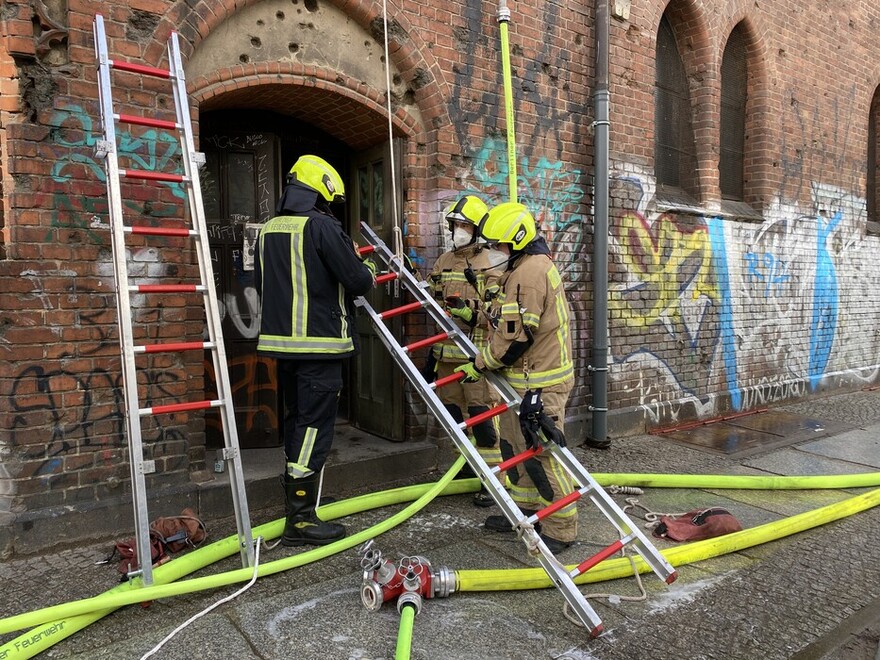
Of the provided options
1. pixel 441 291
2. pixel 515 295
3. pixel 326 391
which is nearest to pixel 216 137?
pixel 441 291

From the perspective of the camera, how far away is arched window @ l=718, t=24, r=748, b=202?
7809 millimetres

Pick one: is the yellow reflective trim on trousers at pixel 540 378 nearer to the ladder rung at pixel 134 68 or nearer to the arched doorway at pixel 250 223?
the arched doorway at pixel 250 223

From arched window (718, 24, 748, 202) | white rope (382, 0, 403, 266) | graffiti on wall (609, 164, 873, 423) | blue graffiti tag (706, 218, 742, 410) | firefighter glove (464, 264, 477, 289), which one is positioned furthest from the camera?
arched window (718, 24, 748, 202)

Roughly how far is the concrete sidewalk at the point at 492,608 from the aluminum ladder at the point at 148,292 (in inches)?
13.5

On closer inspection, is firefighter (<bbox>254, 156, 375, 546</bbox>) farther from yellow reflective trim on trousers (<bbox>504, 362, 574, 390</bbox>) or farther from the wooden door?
the wooden door

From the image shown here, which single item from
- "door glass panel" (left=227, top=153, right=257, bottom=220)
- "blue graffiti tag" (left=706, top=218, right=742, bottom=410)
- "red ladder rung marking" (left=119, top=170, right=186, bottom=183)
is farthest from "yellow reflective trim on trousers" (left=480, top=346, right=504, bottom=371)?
"blue graffiti tag" (left=706, top=218, right=742, bottom=410)

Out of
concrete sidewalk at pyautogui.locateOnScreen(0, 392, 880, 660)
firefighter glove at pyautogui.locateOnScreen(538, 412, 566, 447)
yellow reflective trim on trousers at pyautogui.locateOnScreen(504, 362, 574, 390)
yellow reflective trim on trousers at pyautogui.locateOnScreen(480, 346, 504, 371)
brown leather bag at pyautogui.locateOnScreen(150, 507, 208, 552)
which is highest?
yellow reflective trim on trousers at pyautogui.locateOnScreen(480, 346, 504, 371)

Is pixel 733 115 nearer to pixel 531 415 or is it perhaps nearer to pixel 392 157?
pixel 392 157

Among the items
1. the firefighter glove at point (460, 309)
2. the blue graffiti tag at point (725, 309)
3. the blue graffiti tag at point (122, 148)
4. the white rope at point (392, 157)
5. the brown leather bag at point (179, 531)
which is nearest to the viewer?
the brown leather bag at point (179, 531)

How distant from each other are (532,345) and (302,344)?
51.0 inches

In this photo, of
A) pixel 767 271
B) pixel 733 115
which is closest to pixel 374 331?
pixel 767 271

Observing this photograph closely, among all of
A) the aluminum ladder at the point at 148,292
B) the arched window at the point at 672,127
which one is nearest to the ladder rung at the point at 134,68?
the aluminum ladder at the point at 148,292

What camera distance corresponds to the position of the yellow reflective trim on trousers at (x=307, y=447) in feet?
12.1

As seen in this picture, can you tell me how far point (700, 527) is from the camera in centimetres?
399
